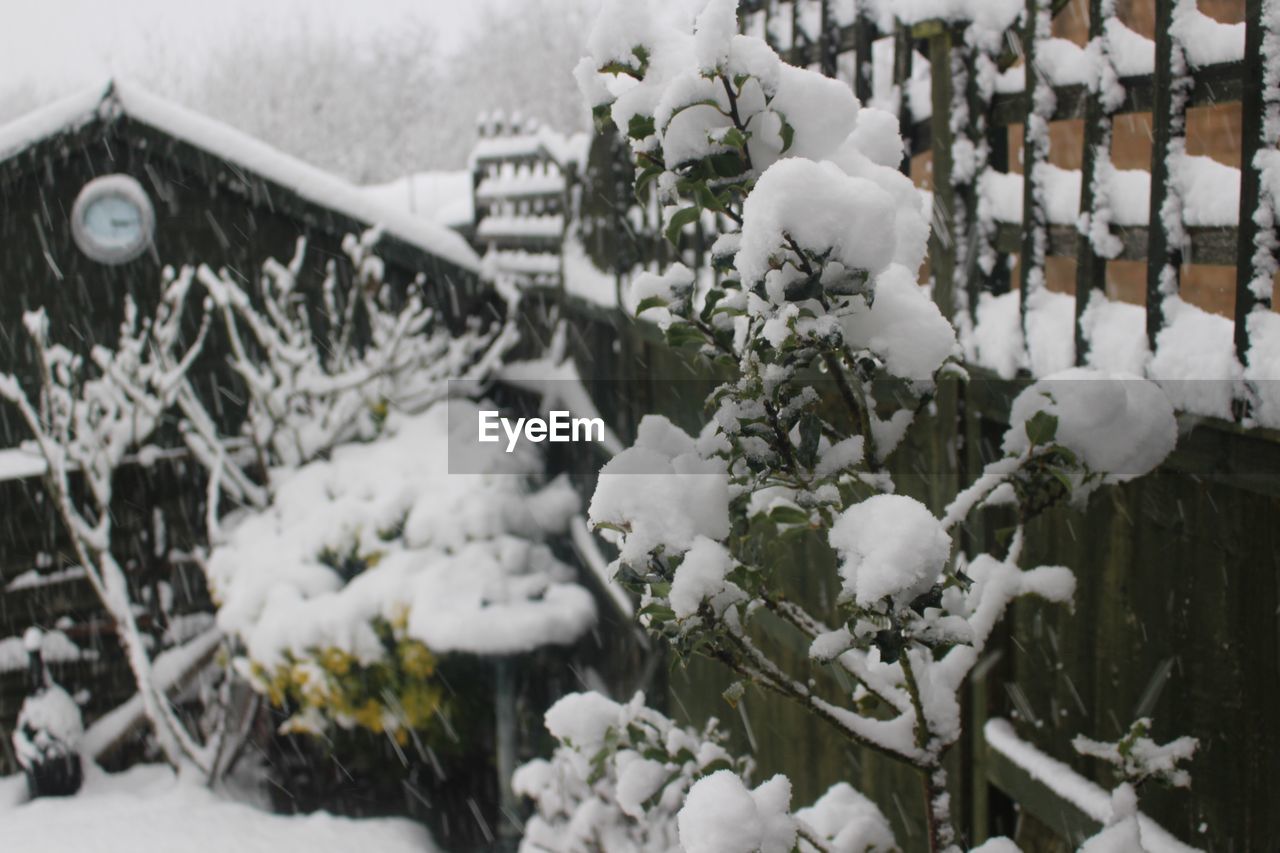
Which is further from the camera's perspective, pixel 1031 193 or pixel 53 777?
pixel 53 777

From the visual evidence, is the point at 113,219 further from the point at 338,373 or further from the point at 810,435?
the point at 810,435

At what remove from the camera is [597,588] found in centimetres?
700

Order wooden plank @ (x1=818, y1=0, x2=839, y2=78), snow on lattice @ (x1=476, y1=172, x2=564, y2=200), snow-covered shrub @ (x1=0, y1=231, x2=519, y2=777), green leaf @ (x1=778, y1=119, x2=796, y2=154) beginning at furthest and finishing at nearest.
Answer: snow on lattice @ (x1=476, y1=172, x2=564, y2=200) < snow-covered shrub @ (x1=0, y1=231, x2=519, y2=777) < wooden plank @ (x1=818, y1=0, x2=839, y2=78) < green leaf @ (x1=778, y1=119, x2=796, y2=154)

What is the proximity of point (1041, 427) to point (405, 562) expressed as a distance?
17.9 feet

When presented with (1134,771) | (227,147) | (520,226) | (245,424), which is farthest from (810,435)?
(227,147)

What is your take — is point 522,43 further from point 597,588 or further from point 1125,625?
point 1125,625

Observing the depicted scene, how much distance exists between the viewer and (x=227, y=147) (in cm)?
891

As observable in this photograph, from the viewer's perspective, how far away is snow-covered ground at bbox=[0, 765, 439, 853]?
6.21m

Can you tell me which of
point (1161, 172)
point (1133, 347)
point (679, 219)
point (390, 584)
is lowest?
point (390, 584)

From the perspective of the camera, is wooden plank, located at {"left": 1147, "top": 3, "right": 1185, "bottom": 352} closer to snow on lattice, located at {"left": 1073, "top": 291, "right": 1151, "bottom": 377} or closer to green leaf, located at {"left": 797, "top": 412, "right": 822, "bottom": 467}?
snow on lattice, located at {"left": 1073, "top": 291, "right": 1151, "bottom": 377}

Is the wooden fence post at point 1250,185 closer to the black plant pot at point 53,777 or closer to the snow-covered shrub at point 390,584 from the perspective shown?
the snow-covered shrub at point 390,584

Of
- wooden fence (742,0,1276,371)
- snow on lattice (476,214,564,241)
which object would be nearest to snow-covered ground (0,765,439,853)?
snow on lattice (476,214,564,241)

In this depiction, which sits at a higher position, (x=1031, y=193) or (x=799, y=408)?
(x=1031, y=193)

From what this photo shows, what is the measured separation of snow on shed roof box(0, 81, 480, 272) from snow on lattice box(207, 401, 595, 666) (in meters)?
2.44
